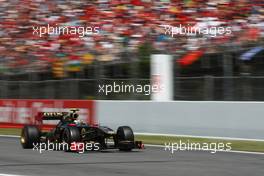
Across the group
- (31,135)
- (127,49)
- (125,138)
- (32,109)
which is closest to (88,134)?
(125,138)

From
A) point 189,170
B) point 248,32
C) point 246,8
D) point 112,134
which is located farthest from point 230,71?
point 189,170

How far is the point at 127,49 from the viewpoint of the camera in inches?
857

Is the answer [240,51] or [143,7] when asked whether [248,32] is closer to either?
[240,51]

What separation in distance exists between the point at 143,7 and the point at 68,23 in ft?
11.6

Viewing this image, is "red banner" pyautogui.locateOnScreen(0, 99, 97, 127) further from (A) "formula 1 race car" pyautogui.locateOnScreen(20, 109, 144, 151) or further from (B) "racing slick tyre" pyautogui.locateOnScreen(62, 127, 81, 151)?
(B) "racing slick tyre" pyautogui.locateOnScreen(62, 127, 81, 151)

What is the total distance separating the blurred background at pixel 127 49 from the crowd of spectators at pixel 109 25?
4cm

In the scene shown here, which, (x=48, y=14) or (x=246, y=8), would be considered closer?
(x=246, y=8)

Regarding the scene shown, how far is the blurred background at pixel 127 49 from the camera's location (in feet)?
57.2

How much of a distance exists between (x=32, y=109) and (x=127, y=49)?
4440 millimetres

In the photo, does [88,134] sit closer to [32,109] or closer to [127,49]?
[32,109]

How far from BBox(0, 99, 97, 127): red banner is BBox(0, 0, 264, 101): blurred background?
0.46 m

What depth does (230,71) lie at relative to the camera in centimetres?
1836

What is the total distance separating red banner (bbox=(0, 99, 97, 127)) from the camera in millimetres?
17969

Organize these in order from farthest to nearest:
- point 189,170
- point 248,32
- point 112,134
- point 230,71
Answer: point 248,32 → point 230,71 → point 112,134 → point 189,170
